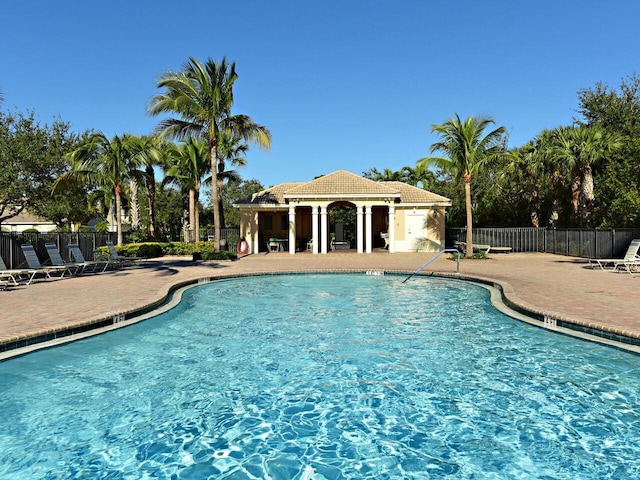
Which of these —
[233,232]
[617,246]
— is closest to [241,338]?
[617,246]

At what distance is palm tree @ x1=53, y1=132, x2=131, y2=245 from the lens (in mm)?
23453

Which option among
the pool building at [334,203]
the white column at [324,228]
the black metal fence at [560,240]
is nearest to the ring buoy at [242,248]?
the pool building at [334,203]

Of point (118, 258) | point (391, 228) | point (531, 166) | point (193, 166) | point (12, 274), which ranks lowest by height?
point (12, 274)

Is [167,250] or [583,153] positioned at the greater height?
[583,153]

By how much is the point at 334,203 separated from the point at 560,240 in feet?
47.4

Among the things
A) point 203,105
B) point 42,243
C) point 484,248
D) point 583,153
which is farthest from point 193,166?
point 583,153

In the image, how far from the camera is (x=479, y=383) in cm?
594

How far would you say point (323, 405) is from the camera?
17.4ft

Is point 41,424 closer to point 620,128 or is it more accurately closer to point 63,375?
point 63,375

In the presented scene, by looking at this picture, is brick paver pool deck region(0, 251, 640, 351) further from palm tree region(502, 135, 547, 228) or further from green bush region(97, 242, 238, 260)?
palm tree region(502, 135, 547, 228)

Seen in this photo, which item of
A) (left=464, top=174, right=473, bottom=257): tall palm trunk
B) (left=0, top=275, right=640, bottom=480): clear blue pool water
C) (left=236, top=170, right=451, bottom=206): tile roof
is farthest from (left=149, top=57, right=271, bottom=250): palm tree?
(left=0, top=275, right=640, bottom=480): clear blue pool water

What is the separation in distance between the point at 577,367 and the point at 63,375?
770 cm

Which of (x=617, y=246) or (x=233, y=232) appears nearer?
(x=617, y=246)

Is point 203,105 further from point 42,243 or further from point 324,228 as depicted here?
point 324,228
